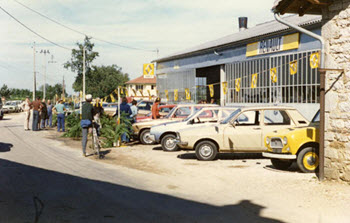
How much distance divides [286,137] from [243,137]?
237 cm

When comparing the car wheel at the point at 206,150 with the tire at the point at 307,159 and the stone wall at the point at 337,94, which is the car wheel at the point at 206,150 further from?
the stone wall at the point at 337,94

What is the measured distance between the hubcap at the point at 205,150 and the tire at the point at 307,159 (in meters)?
3.19

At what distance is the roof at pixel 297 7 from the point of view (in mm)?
10061

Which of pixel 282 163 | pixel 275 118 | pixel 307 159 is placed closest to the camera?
pixel 307 159

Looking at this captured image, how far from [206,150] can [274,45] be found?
11186 millimetres

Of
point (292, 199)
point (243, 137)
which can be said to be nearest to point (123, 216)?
point (292, 199)

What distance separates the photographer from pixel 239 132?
12898mm

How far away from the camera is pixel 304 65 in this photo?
20.1m

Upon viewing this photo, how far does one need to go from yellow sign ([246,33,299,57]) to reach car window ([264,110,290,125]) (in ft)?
28.5

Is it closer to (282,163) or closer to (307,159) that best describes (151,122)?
(282,163)

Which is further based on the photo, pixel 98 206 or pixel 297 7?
pixel 297 7

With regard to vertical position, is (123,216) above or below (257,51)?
below

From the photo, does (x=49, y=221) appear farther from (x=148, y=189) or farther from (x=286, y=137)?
(x=286, y=137)

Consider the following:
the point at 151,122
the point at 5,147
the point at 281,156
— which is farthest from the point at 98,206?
the point at 151,122
